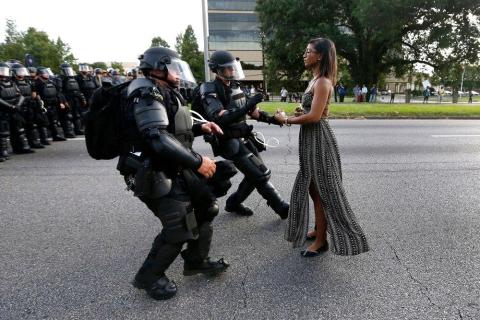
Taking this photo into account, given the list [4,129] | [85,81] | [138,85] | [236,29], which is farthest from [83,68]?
[236,29]

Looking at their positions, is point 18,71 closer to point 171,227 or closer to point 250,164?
point 250,164

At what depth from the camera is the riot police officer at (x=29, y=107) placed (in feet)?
26.2

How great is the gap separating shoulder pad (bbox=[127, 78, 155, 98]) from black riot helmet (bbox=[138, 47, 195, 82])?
127 mm

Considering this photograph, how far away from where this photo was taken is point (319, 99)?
2.74 metres

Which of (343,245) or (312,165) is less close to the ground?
(312,165)

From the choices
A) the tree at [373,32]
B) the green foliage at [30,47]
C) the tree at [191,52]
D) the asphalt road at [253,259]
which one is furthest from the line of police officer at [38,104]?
the tree at [191,52]

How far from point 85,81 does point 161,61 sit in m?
9.57

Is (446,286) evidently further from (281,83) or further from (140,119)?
(281,83)

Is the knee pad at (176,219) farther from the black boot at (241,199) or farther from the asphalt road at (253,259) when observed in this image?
the black boot at (241,199)

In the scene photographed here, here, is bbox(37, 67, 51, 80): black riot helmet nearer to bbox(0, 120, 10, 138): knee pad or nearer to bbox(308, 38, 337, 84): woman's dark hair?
bbox(0, 120, 10, 138): knee pad

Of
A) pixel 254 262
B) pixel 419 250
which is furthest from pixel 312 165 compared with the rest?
pixel 419 250

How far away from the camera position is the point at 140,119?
2.13 metres

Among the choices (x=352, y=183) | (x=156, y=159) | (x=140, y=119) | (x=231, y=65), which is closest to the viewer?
(x=140, y=119)

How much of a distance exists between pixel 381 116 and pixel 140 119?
46.3ft
